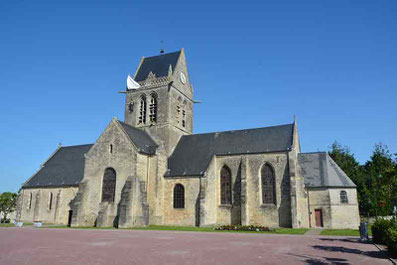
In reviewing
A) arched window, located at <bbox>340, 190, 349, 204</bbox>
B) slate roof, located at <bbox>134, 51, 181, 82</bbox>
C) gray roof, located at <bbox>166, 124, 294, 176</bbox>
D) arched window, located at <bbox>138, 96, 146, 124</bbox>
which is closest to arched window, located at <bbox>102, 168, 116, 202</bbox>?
gray roof, located at <bbox>166, 124, 294, 176</bbox>

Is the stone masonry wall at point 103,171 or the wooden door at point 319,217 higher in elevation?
the stone masonry wall at point 103,171

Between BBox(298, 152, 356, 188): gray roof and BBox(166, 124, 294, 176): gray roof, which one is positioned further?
BBox(166, 124, 294, 176): gray roof

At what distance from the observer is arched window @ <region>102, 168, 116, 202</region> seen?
103 feet

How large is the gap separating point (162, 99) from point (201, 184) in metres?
13.5

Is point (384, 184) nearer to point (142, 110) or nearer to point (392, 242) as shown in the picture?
point (392, 242)

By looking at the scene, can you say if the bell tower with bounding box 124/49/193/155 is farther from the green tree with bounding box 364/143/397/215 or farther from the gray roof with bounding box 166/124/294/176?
the green tree with bounding box 364/143/397/215

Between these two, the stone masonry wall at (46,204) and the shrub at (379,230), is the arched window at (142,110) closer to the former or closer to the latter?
the stone masonry wall at (46,204)

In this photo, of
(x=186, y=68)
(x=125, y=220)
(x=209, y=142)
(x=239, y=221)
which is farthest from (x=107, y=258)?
(x=186, y=68)

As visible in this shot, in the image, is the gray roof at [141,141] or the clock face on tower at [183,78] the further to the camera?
the clock face on tower at [183,78]

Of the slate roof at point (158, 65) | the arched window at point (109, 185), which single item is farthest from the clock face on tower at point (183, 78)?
the arched window at point (109, 185)

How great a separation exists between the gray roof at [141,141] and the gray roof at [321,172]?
1660 cm

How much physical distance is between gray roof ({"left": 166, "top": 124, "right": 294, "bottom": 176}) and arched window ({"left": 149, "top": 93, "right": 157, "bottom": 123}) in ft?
17.4

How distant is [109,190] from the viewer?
31.7 m

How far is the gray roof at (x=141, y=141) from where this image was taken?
106 ft
